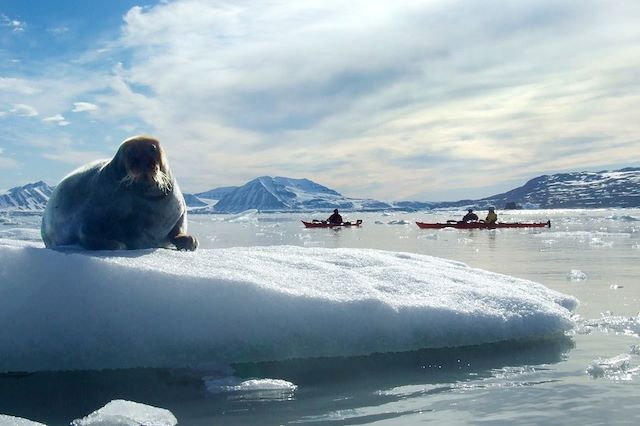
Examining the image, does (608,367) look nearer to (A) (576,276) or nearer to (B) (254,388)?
(B) (254,388)

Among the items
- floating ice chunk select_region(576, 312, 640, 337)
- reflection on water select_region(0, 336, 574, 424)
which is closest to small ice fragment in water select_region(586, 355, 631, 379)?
reflection on water select_region(0, 336, 574, 424)

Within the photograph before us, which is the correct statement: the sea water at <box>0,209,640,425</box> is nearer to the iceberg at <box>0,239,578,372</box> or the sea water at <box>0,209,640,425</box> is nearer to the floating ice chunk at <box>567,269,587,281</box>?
the iceberg at <box>0,239,578,372</box>

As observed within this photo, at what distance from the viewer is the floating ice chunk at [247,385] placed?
3285 millimetres

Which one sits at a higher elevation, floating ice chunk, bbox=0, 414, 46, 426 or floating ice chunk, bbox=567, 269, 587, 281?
floating ice chunk, bbox=0, 414, 46, 426

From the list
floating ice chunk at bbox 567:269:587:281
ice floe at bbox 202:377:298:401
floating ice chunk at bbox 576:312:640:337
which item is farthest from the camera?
floating ice chunk at bbox 567:269:587:281

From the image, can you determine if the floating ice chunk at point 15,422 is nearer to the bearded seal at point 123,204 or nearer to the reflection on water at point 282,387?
the reflection on water at point 282,387

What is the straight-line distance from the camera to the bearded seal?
515cm

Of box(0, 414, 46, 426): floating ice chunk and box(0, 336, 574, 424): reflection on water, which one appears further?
box(0, 336, 574, 424): reflection on water

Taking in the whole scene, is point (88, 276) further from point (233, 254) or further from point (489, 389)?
point (489, 389)

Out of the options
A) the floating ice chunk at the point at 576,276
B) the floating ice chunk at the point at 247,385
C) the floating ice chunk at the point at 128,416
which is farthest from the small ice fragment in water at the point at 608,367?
the floating ice chunk at the point at 576,276

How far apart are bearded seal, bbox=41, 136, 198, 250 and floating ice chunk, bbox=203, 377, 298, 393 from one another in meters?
2.14

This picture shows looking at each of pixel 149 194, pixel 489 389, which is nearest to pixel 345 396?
pixel 489 389

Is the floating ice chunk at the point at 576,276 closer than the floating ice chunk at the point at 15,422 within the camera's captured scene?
No

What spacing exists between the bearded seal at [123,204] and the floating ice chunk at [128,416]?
2472 mm
